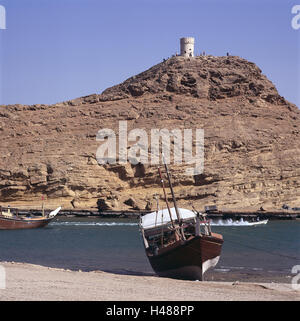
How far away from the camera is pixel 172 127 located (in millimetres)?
94125

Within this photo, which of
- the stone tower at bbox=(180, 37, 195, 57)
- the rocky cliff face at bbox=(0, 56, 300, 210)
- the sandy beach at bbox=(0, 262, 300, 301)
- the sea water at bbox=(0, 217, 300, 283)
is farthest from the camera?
the stone tower at bbox=(180, 37, 195, 57)

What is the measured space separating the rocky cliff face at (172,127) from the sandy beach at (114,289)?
58.6 metres

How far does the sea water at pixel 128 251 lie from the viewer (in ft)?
104

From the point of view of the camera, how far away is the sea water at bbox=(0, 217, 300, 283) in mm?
31672

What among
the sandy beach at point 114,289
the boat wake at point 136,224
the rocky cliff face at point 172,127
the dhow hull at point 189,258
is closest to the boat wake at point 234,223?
the boat wake at point 136,224

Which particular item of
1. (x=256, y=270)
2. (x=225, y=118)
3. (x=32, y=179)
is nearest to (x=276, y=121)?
(x=225, y=118)

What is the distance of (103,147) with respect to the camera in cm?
9225

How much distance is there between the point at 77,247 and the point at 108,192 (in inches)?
1706

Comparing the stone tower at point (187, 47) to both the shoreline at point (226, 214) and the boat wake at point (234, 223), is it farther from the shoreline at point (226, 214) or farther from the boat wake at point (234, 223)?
the boat wake at point (234, 223)

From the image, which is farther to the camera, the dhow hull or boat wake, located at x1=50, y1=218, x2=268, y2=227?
boat wake, located at x1=50, y1=218, x2=268, y2=227

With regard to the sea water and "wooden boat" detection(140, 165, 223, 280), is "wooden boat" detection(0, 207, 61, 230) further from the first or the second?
"wooden boat" detection(140, 165, 223, 280)

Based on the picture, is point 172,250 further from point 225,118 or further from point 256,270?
point 225,118

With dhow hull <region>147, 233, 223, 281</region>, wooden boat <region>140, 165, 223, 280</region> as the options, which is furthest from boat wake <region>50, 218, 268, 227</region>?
dhow hull <region>147, 233, 223, 281</region>

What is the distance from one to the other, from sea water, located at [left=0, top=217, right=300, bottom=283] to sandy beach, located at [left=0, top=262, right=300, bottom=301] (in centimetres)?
464
